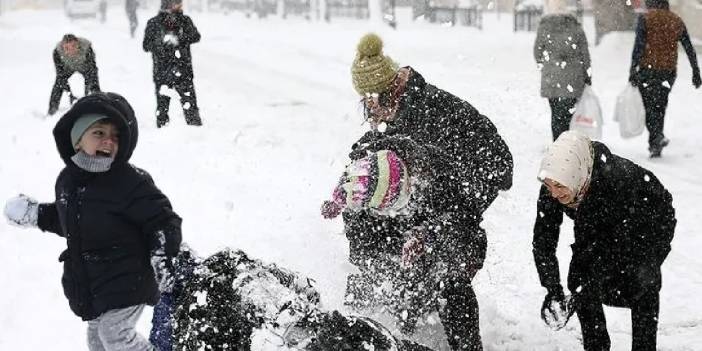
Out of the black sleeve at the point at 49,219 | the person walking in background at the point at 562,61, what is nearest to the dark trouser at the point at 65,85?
the person walking in background at the point at 562,61

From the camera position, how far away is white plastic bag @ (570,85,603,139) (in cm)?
793

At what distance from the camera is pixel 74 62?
424 inches

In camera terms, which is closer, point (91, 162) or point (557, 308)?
point (91, 162)

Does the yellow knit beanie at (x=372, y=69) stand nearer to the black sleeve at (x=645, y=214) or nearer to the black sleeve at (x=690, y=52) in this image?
the black sleeve at (x=645, y=214)

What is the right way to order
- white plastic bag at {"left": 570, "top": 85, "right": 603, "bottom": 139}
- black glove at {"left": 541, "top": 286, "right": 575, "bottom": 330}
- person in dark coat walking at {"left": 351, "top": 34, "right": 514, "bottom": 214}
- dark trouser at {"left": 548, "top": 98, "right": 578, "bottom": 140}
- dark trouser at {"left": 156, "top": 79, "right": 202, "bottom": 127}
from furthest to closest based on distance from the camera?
dark trouser at {"left": 156, "top": 79, "right": 202, "bottom": 127}
dark trouser at {"left": 548, "top": 98, "right": 578, "bottom": 140}
white plastic bag at {"left": 570, "top": 85, "right": 603, "bottom": 139}
person in dark coat walking at {"left": 351, "top": 34, "right": 514, "bottom": 214}
black glove at {"left": 541, "top": 286, "right": 575, "bottom": 330}

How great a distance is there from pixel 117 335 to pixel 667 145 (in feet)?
24.9

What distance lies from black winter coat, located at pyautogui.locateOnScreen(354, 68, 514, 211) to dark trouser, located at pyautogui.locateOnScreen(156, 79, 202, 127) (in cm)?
595

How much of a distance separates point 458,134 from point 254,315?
1608 mm

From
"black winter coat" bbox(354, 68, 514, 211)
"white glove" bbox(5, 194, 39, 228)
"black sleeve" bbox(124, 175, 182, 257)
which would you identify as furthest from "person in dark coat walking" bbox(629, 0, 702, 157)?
"white glove" bbox(5, 194, 39, 228)

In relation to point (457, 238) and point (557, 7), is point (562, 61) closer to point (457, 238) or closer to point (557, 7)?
point (557, 7)

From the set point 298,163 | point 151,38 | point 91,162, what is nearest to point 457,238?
point 91,162

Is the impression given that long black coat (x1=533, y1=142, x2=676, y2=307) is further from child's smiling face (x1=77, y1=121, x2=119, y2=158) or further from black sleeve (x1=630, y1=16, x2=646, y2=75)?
black sleeve (x1=630, y1=16, x2=646, y2=75)

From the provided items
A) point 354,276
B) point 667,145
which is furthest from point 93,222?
point 667,145

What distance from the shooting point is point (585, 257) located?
368 centimetres
